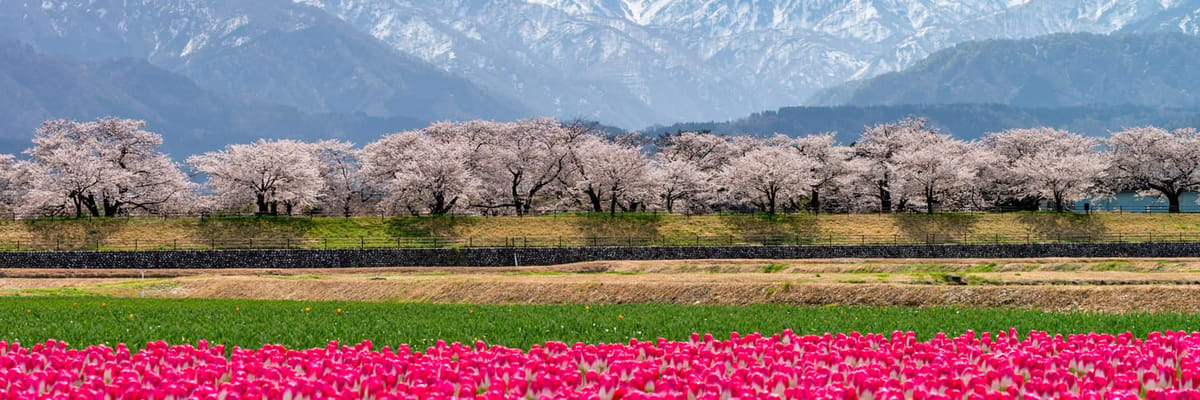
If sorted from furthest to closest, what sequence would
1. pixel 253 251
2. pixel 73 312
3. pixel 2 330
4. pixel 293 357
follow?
pixel 253 251, pixel 73 312, pixel 2 330, pixel 293 357

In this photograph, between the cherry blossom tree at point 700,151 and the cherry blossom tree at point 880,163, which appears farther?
the cherry blossom tree at point 700,151

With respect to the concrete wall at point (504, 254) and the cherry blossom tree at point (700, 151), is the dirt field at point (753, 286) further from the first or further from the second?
the cherry blossom tree at point (700, 151)

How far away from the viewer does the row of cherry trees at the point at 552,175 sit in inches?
3319

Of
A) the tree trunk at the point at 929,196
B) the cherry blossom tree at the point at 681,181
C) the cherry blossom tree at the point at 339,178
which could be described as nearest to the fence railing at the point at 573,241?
the tree trunk at the point at 929,196

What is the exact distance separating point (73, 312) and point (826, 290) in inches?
727

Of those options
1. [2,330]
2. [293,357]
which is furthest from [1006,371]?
[2,330]

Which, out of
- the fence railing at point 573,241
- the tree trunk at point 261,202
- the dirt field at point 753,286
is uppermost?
the tree trunk at point 261,202

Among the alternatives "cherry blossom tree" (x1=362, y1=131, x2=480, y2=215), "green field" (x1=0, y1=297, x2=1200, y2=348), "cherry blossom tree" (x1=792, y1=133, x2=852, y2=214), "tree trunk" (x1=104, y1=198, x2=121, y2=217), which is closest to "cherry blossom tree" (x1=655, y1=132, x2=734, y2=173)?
"cherry blossom tree" (x1=792, y1=133, x2=852, y2=214)

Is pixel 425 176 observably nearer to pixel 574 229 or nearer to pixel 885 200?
pixel 574 229

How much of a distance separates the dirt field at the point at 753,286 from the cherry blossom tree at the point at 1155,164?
50091 mm

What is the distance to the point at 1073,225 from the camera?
77.7 meters

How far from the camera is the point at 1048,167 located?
8900 centimetres

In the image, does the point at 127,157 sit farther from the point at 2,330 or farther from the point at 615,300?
the point at 2,330

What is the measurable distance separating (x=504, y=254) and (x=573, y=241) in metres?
10.0
